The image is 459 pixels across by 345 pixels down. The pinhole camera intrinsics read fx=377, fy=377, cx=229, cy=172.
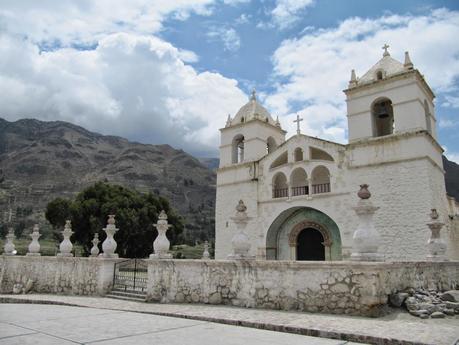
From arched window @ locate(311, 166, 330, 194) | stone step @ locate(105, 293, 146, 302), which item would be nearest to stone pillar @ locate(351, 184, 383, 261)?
stone step @ locate(105, 293, 146, 302)

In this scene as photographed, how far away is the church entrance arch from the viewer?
18430 millimetres

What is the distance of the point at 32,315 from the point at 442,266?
10235 mm

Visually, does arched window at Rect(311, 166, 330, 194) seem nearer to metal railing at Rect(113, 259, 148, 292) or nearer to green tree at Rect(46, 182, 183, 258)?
metal railing at Rect(113, 259, 148, 292)

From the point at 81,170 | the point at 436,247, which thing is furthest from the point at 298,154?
the point at 81,170

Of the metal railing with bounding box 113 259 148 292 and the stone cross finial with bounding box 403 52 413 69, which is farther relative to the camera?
the stone cross finial with bounding box 403 52 413 69

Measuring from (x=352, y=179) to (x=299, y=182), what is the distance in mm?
3686

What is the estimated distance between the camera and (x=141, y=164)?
117438 mm

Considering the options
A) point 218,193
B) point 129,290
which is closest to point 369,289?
point 129,290

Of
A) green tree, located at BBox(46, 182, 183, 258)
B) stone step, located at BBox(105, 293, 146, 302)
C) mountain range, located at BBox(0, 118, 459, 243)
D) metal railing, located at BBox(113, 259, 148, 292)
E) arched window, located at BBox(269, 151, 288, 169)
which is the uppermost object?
mountain range, located at BBox(0, 118, 459, 243)

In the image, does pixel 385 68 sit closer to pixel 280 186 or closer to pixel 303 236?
pixel 280 186

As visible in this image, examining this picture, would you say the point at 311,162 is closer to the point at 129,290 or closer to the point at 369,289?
the point at 129,290

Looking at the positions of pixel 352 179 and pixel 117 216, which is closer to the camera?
pixel 352 179

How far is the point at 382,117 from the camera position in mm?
19828

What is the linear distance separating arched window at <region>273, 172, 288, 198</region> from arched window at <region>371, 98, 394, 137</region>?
5.38 metres
